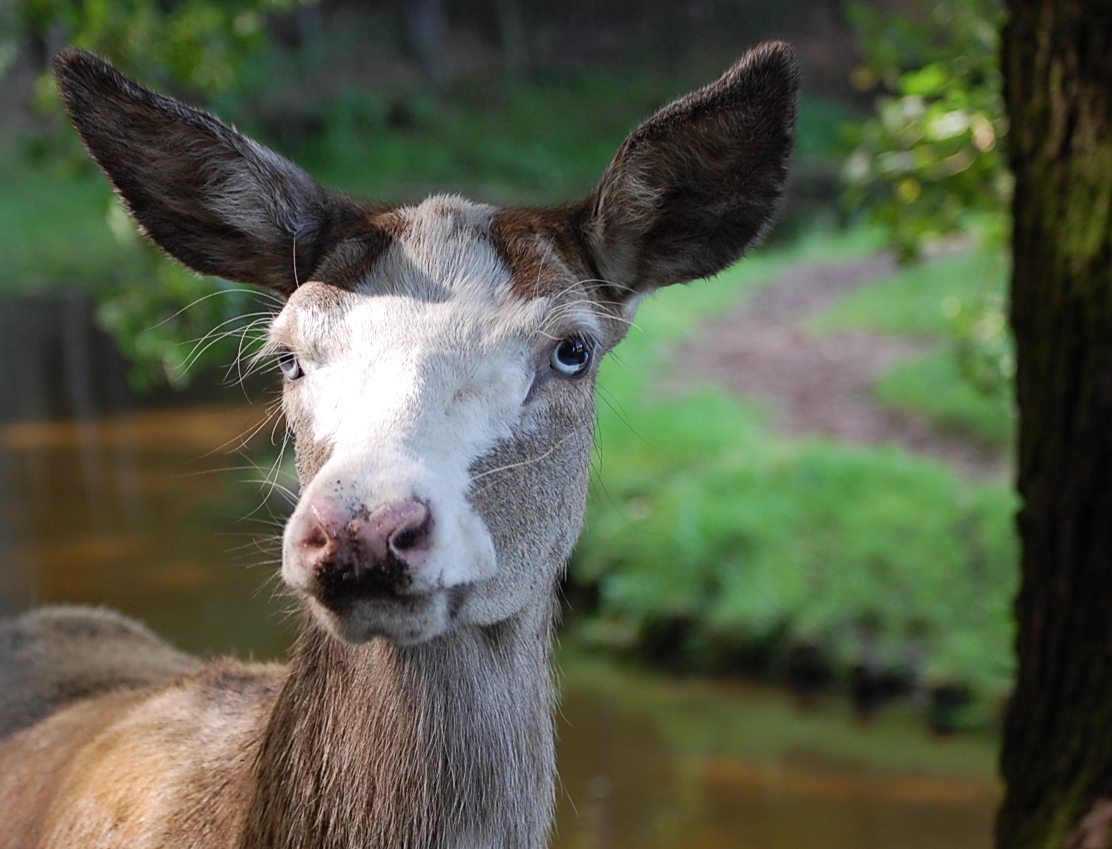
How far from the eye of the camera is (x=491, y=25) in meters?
20.4

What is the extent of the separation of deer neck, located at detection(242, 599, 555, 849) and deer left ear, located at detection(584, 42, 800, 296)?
835mm

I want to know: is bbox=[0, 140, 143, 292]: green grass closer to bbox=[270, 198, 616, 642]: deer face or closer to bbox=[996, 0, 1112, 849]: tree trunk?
bbox=[270, 198, 616, 642]: deer face

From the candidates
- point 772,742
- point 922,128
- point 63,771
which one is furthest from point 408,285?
point 772,742

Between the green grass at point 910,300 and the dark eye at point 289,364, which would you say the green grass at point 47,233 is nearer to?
the green grass at point 910,300

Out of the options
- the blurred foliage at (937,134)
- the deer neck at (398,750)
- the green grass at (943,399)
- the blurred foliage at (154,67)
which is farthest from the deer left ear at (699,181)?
the green grass at (943,399)

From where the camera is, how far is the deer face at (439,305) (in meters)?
1.88

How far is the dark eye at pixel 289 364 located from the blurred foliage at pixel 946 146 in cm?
278

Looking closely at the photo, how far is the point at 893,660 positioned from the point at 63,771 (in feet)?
16.6

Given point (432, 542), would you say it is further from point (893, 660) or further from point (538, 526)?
point (893, 660)

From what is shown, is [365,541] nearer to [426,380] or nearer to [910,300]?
[426,380]

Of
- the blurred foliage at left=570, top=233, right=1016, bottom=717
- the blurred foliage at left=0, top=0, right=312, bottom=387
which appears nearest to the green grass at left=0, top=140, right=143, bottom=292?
the blurred foliage at left=570, top=233, right=1016, bottom=717

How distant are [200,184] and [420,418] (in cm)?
87

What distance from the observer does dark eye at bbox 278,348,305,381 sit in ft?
7.58

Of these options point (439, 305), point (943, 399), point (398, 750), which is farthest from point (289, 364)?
point (943, 399)
